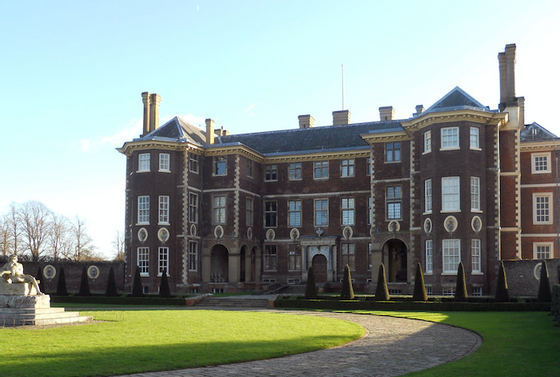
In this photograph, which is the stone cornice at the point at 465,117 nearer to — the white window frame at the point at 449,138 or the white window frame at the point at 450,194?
the white window frame at the point at 449,138

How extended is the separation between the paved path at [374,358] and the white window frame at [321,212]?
90.6ft

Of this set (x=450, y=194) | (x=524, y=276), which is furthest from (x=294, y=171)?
(x=524, y=276)

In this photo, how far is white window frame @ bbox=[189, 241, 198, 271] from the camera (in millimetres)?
46781

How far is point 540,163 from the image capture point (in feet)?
149

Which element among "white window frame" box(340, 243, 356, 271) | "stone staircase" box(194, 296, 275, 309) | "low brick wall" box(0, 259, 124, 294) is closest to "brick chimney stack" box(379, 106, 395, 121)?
"white window frame" box(340, 243, 356, 271)

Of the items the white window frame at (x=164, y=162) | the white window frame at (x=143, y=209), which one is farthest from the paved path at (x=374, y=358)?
the white window frame at (x=164, y=162)

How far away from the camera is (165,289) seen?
39188 millimetres

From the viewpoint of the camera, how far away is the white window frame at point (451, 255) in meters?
38.4

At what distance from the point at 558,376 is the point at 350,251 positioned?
36167mm

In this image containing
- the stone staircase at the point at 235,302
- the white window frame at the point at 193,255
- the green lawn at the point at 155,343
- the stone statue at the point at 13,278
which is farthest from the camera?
the white window frame at the point at 193,255

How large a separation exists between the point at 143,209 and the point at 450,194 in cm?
2109

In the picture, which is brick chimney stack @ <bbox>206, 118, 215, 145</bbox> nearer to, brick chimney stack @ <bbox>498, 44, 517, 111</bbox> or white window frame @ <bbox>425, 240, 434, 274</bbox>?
white window frame @ <bbox>425, 240, 434, 274</bbox>

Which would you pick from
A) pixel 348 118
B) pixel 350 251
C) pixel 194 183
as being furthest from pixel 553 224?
pixel 194 183

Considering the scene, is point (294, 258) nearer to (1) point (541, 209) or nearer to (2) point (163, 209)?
(2) point (163, 209)
